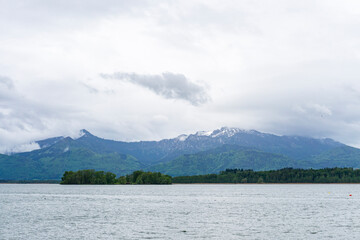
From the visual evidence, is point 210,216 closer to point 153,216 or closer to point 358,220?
point 153,216

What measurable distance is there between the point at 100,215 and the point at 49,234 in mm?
35989

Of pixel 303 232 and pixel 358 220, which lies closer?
pixel 303 232

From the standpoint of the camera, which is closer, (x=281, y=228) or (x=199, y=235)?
(x=199, y=235)

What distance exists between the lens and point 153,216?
117 m

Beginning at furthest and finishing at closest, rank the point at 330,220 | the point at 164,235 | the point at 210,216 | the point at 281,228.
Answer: the point at 210,216 < the point at 330,220 < the point at 281,228 < the point at 164,235

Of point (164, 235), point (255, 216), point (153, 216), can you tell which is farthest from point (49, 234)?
point (255, 216)

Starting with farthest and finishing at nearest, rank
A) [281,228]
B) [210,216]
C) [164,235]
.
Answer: [210,216] → [281,228] → [164,235]

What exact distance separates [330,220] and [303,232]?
25357 mm

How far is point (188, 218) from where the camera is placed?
111m

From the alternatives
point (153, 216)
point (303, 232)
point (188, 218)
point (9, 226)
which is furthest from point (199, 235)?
point (9, 226)

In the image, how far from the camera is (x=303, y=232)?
281 feet

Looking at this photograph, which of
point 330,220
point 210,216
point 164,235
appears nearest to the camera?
point 164,235

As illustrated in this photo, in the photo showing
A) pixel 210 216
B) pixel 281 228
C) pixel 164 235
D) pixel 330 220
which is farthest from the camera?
pixel 210 216

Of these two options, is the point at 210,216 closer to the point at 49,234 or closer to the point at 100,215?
the point at 100,215
